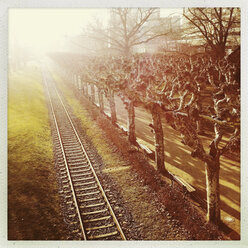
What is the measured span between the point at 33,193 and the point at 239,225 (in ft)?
20.5

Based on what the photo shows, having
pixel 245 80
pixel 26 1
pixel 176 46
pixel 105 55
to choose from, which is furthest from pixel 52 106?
pixel 245 80

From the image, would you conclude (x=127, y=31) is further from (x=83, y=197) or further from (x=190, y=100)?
(x=83, y=197)

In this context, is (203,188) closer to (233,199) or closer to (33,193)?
(233,199)

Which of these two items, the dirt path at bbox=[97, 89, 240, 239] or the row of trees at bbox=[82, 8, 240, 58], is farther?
the row of trees at bbox=[82, 8, 240, 58]

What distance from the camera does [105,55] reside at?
51.4ft

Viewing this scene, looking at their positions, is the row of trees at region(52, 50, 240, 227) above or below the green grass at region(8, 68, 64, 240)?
above

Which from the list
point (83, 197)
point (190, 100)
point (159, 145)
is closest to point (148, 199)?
point (83, 197)

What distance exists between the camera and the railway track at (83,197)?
589cm

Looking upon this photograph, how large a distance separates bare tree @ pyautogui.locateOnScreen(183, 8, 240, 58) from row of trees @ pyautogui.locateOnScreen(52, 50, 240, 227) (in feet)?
2.59

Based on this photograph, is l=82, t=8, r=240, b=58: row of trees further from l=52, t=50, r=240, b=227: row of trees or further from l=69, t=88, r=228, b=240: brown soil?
l=69, t=88, r=228, b=240: brown soil

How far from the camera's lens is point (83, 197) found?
7.05 metres

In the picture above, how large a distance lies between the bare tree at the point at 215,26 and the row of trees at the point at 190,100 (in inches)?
31.1

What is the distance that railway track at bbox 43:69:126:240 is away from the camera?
5.89m

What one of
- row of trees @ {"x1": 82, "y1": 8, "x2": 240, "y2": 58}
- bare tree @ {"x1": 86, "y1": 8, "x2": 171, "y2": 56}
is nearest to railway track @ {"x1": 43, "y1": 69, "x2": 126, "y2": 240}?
row of trees @ {"x1": 82, "y1": 8, "x2": 240, "y2": 58}
